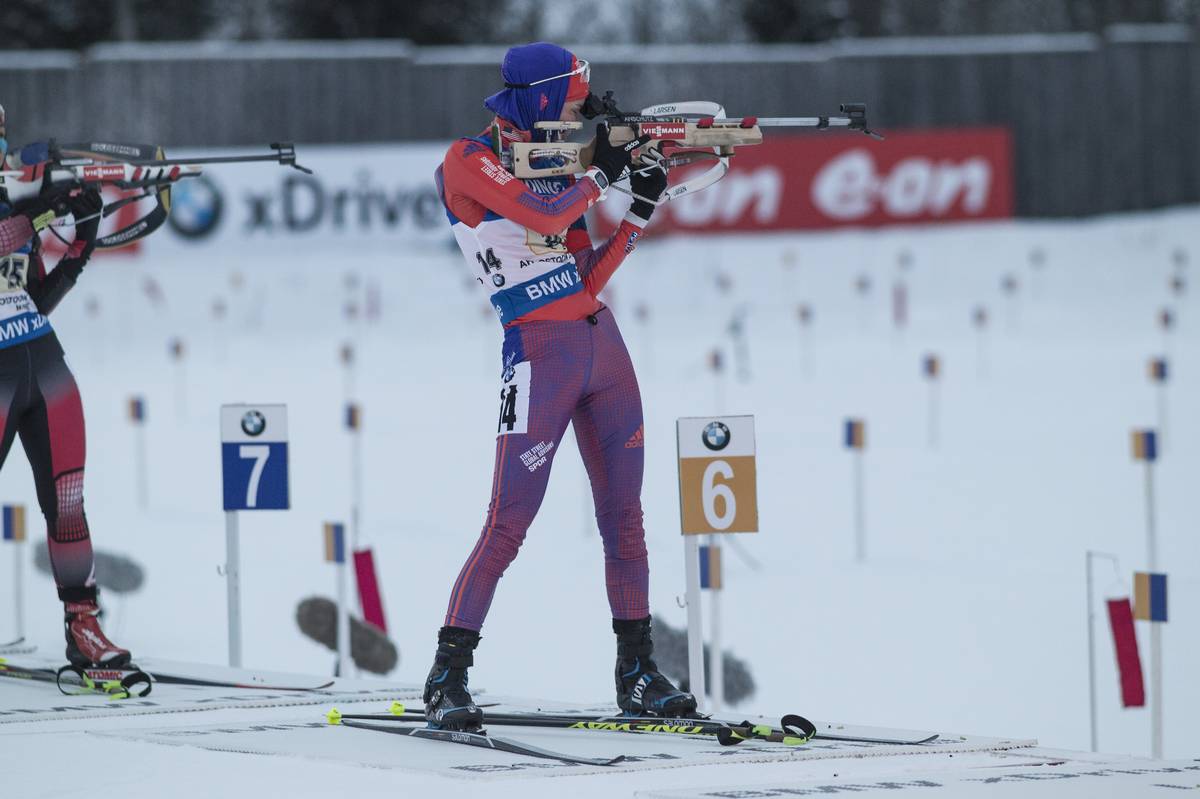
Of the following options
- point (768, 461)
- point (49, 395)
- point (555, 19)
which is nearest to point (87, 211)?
point (49, 395)

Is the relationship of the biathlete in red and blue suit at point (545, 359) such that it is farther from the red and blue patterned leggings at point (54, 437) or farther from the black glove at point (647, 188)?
the red and blue patterned leggings at point (54, 437)

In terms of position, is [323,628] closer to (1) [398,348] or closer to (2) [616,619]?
(2) [616,619]

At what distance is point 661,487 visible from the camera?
11.8 m

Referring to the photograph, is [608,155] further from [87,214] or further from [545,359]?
[87,214]

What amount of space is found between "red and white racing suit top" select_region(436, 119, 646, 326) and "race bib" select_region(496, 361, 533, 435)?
0.53 ft

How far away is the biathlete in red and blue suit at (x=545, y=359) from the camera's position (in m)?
4.91

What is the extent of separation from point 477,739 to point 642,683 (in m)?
0.59

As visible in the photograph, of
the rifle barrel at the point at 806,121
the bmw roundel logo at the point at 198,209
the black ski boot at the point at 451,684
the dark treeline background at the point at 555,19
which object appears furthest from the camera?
A: the dark treeline background at the point at 555,19

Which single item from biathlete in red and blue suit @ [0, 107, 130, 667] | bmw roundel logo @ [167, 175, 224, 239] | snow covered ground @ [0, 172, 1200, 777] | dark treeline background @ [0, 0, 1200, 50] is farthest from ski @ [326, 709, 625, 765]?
dark treeline background @ [0, 0, 1200, 50]

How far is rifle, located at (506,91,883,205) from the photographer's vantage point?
4961 mm

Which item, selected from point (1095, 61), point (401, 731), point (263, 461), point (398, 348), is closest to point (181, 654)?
point (263, 461)

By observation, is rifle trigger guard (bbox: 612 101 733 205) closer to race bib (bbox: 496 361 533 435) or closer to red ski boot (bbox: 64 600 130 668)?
race bib (bbox: 496 361 533 435)

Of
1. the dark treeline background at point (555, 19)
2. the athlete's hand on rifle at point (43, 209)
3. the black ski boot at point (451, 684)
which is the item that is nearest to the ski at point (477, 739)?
the black ski boot at point (451, 684)

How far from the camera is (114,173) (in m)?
6.17
